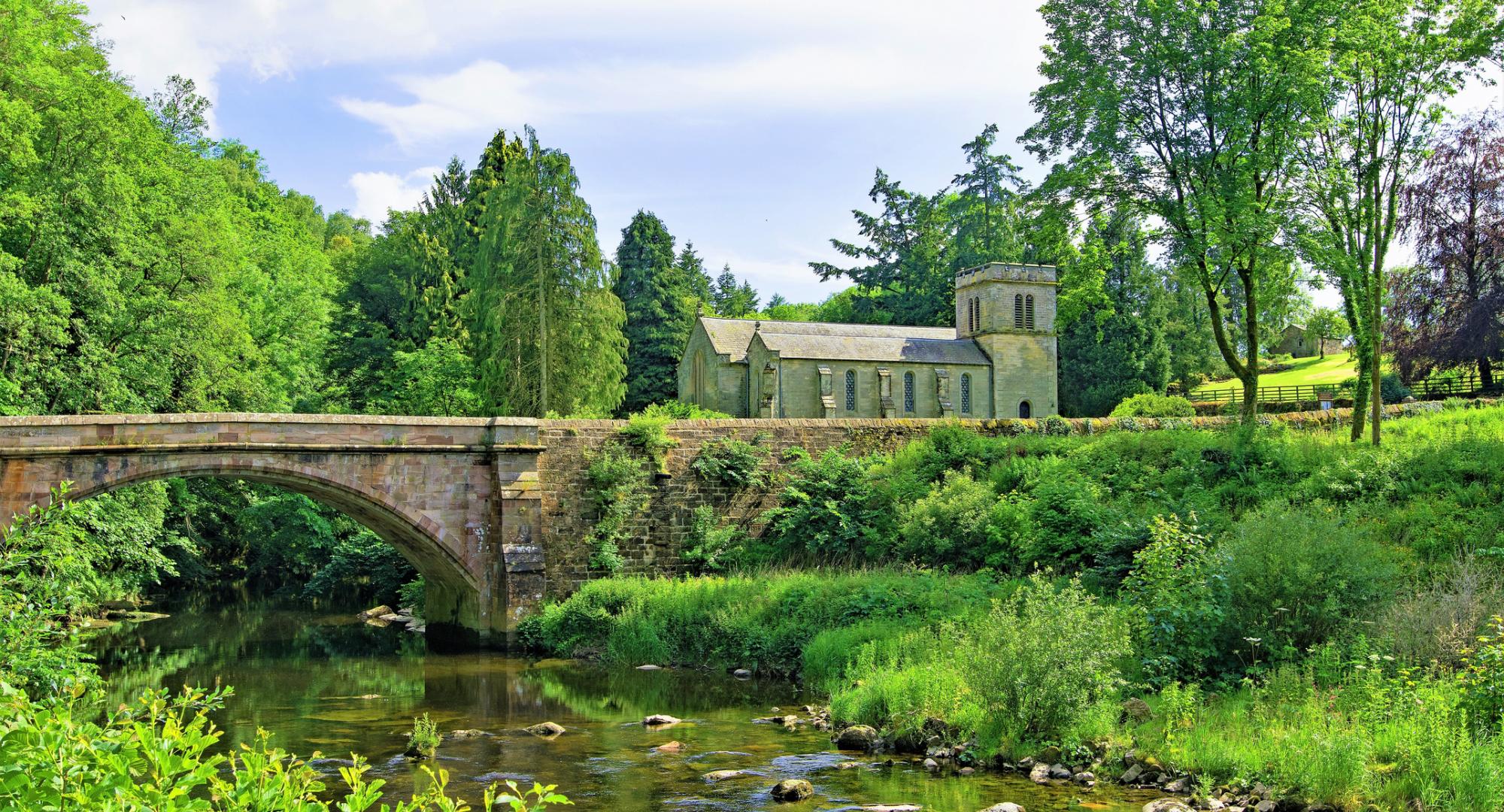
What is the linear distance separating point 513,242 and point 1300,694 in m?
24.7

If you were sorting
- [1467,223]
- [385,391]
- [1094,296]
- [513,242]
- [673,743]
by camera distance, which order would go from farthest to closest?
[385,391] < [1467,223] < [513,242] < [1094,296] < [673,743]

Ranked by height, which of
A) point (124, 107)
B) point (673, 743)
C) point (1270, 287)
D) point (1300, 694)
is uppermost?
point (124, 107)

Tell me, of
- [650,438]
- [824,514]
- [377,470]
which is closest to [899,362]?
[824,514]

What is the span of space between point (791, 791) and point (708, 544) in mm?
12233

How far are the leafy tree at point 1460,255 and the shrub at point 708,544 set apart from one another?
77.9 ft

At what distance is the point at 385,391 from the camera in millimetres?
36188

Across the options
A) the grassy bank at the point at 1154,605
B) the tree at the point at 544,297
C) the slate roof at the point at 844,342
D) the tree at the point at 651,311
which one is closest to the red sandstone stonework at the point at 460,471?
the grassy bank at the point at 1154,605

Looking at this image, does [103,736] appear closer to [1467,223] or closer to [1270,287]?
[1270,287]

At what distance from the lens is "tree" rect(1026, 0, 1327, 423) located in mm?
20312

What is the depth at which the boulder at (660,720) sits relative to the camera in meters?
14.1

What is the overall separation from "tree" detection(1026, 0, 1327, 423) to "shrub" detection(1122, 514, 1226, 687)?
891 cm

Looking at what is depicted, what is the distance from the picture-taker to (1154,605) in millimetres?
13203

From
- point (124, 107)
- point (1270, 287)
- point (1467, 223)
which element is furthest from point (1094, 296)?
point (124, 107)

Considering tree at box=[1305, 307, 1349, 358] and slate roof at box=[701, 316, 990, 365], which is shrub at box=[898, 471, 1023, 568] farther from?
slate roof at box=[701, 316, 990, 365]
